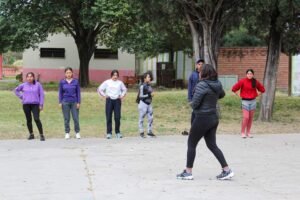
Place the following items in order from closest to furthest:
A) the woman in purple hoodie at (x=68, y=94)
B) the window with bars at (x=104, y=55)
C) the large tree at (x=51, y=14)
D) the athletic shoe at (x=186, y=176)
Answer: the athletic shoe at (x=186, y=176) < the woman in purple hoodie at (x=68, y=94) < the large tree at (x=51, y=14) < the window with bars at (x=104, y=55)

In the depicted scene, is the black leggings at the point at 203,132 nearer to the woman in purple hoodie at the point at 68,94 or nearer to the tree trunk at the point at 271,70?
the woman in purple hoodie at the point at 68,94

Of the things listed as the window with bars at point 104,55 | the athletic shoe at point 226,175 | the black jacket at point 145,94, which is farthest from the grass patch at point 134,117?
the window with bars at point 104,55

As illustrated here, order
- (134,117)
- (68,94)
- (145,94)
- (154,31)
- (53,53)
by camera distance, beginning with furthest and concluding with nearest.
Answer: (53,53) < (154,31) < (134,117) < (145,94) < (68,94)

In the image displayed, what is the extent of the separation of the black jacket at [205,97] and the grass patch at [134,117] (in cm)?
593

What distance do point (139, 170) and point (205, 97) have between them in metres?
1.80

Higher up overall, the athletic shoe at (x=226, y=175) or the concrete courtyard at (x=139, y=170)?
the athletic shoe at (x=226, y=175)

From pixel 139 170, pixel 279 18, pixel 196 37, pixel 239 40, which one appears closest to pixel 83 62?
pixel 239 40

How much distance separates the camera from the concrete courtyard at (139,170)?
760 cm

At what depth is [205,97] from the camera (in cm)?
828

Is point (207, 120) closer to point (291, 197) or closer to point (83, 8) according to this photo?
point (291, 197)

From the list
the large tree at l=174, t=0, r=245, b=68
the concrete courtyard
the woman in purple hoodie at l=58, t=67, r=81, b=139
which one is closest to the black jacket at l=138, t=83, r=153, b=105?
the concrete courtyard

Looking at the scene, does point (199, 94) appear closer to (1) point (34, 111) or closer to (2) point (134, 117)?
(1) point (34, 111)

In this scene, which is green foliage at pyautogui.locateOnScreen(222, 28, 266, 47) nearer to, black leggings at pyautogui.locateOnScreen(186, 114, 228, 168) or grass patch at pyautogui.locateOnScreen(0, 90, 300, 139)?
grass patch at pyautogui.locateOnScreen(0, 90, 300, 139)

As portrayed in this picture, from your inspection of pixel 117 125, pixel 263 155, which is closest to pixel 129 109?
pixel 117 125
